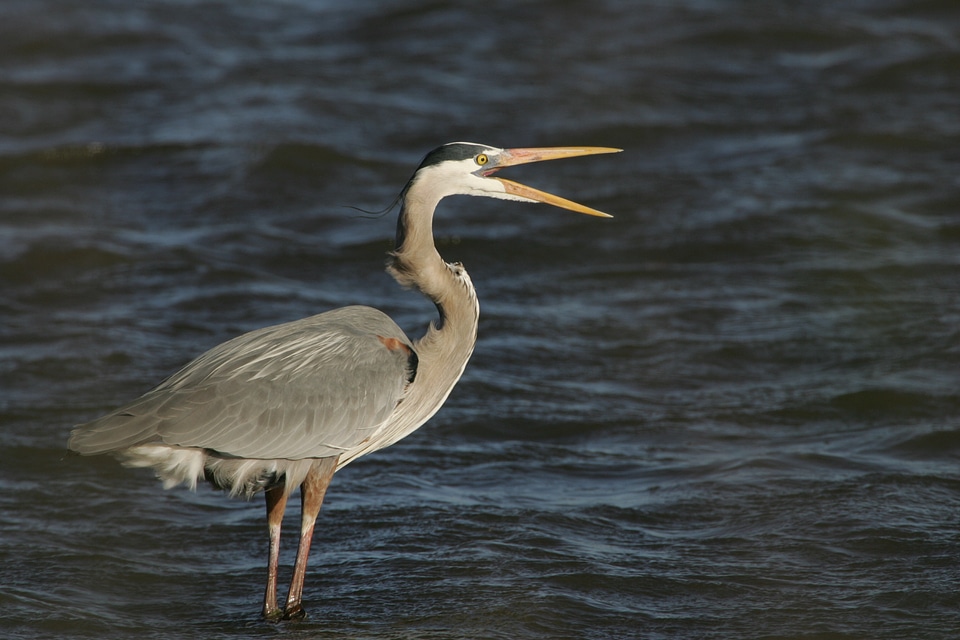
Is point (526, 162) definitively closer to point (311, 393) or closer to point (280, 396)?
point (311, 393)

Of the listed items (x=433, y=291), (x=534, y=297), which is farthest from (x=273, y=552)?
(x=534, y=297)

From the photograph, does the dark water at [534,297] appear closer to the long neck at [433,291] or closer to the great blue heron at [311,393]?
the great blue heron at [311,393]

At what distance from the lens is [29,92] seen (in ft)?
50.6

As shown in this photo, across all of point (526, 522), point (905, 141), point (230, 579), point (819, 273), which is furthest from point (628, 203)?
point (230, 579)

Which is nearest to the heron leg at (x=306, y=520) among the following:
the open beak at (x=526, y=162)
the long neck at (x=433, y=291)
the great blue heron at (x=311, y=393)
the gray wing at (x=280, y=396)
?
the great blue heron at (x=311, y=393)

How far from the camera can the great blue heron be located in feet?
17.6

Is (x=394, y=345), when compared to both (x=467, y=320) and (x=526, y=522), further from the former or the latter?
(x=526, y=522)

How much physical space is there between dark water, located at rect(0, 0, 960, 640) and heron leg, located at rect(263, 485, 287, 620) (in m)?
0.15

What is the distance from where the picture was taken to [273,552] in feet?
18.1

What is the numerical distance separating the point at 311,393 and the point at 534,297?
188 inches

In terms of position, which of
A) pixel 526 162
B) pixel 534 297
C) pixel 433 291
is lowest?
pixel 534 297

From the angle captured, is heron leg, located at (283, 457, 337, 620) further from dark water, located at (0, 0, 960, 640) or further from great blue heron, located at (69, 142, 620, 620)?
dark water, located at (0, 0, 960, 640)

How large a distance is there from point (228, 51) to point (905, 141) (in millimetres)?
8875

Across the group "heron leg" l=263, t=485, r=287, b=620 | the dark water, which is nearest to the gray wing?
"heron leg" l=263, t=485, r=287, b=620
